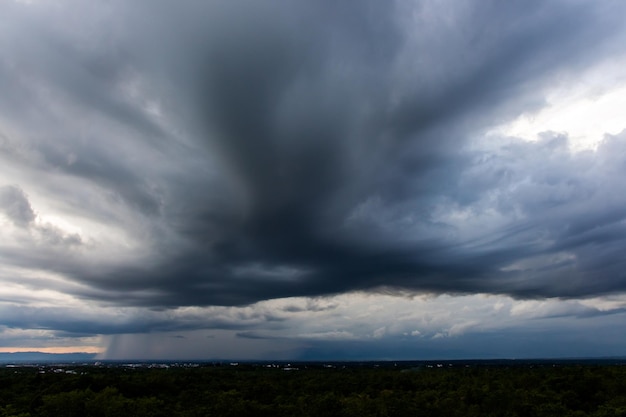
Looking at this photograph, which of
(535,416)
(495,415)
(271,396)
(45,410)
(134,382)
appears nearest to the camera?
(495,415)

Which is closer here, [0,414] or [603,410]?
[603,410]

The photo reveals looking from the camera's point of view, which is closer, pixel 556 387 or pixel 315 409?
pixel 315 409

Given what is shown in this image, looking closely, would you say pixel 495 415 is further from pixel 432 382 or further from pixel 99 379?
pixel 99 379

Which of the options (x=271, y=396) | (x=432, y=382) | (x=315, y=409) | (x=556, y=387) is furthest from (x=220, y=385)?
(x=556, y=387)

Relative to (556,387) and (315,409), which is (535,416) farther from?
(556,387)

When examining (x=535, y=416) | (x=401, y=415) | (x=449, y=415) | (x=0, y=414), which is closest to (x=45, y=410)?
(x=0, y=414)

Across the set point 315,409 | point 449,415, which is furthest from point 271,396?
point 449,415

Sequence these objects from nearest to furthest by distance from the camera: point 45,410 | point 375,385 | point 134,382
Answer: point 45,410 < point 134,382 < point 375,385

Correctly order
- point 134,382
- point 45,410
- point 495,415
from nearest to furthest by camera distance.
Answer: point 495,415
point 45,410
point 134,382

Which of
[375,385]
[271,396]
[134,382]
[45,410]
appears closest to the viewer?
[45,410]
